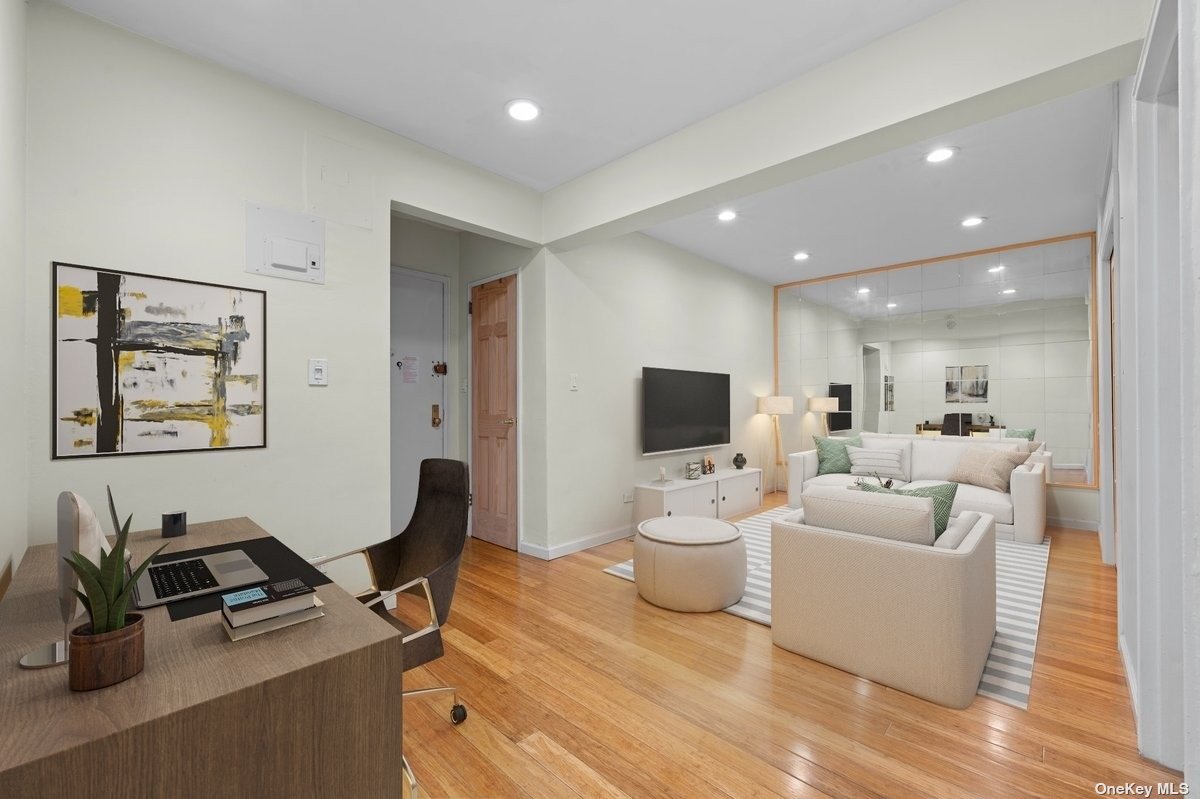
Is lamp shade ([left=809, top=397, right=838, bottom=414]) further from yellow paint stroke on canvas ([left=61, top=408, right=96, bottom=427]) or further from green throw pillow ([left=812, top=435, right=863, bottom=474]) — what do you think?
yellow paint stroke on canvas ([left=61, top=408, right=96, bottom=427])

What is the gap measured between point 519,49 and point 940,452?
16.7 feet

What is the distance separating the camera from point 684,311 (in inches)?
210

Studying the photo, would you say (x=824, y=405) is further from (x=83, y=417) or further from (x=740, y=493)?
(x=83, y=417)

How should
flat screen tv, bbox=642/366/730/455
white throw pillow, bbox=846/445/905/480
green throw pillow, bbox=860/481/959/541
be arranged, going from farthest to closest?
white throw pillow, bbox=846/445/905/480, flat screen tv, bbox=642/366/730/455, green throw pillow, bbox=860/481/959/541

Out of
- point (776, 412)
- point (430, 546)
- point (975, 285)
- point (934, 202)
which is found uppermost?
point (934, 202)

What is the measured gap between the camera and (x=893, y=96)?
2.26m

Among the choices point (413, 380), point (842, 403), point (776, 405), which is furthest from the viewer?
point (842, 403)

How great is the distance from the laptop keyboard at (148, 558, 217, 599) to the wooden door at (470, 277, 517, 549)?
8.51 ft

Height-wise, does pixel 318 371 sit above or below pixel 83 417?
above

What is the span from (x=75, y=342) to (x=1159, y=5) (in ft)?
12.1

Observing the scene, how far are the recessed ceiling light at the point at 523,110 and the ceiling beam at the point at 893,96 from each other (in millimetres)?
717

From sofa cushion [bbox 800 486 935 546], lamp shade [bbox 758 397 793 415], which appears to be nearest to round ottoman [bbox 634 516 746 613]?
sofa cushion [bbox 800 486 935 546]

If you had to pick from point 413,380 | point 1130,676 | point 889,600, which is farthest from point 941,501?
point 413,380

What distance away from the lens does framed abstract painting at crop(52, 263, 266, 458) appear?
2.06m
